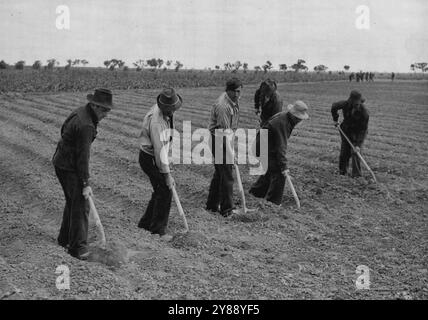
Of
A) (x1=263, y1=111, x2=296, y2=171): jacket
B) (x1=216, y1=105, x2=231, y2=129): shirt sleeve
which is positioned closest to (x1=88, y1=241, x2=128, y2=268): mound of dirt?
(x1=216, y1=105, x2=231, y2=129): shirt sleeve

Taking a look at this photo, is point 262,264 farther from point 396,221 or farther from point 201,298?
point 396,221

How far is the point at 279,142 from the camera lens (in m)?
6.64

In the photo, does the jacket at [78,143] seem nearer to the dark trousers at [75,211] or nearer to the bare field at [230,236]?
the dark trousers at [75,211]

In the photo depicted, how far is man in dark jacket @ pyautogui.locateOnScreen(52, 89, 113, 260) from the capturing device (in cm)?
475

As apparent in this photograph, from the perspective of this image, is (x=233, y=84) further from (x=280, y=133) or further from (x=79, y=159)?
(x=79, y=159)

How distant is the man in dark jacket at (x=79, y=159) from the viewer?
4.75 metres

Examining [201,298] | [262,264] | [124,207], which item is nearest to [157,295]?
[201,298]

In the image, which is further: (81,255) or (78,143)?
(81,255)

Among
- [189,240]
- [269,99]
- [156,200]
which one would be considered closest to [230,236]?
[189,240]

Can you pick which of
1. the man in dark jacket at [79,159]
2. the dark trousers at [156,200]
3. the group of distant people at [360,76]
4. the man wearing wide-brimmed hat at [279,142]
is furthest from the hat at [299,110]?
the group of distant people at [360,76]

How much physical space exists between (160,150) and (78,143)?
897 millimetres

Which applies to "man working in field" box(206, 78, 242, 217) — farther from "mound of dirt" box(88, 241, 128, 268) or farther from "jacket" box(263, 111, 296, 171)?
"mound of dirt" box(88, 241, 128, 268)

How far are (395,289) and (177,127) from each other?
10.1 m

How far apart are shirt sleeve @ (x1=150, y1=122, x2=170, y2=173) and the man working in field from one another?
1092 mm
